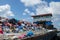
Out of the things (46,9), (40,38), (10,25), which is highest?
(46,9)

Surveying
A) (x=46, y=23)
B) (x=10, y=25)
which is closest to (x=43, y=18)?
(x=46, y=23)

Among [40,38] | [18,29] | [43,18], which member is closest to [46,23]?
[43,18]

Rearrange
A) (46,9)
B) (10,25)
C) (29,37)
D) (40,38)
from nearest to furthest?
(29,37)
(10,25)
(40,38)
(46,9)

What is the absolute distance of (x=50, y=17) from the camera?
19.3 feet

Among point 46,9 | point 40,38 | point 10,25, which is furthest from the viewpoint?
point 46,9

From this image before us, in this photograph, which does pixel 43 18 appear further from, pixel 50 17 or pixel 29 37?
pixel 29 37

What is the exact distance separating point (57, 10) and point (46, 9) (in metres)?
0.42

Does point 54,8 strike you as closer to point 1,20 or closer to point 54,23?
point 54,23

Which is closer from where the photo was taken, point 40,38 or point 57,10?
point 40,38

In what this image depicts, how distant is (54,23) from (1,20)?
1.82 m

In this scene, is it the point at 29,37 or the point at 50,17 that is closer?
the point at 29,37

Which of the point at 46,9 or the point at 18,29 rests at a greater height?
the point at 46,9

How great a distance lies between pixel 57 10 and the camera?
5.93 meters

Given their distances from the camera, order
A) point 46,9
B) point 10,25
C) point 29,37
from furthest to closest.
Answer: point 46,9 → point 10,25 → point 29,37
